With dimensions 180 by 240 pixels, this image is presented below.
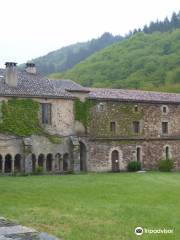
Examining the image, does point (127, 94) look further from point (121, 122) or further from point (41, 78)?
point (41, 78)

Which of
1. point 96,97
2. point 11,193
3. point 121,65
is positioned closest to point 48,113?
point 96,97

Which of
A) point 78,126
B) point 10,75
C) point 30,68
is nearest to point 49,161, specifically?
point 78,126

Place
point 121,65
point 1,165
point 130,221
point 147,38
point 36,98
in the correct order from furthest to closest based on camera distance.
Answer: point 147,38
point 121,65
point 36,98
point 1,165
point 130,221

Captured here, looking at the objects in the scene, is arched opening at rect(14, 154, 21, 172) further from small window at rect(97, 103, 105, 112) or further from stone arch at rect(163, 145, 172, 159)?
stone arch at rect(163, 145, 172, 159)

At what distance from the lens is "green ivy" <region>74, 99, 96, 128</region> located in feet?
137

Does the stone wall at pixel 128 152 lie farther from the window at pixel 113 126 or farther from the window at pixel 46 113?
the window at pixel 46 113

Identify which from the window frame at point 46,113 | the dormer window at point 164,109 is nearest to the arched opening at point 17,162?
the window frame at point 46,113

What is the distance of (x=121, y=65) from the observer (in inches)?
3708

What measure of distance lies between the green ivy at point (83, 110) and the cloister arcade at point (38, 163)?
3.45 metres

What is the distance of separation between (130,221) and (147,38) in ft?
325

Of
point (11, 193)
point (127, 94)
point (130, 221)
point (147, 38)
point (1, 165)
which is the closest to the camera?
point (130, 221)

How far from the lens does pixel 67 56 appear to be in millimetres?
141500

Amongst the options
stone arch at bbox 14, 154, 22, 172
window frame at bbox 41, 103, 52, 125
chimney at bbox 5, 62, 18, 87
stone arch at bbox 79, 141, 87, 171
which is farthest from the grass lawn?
chimney at bbox 5, 62, 18, 87

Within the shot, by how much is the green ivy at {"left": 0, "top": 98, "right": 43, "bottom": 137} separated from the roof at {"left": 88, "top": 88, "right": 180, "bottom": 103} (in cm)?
559
